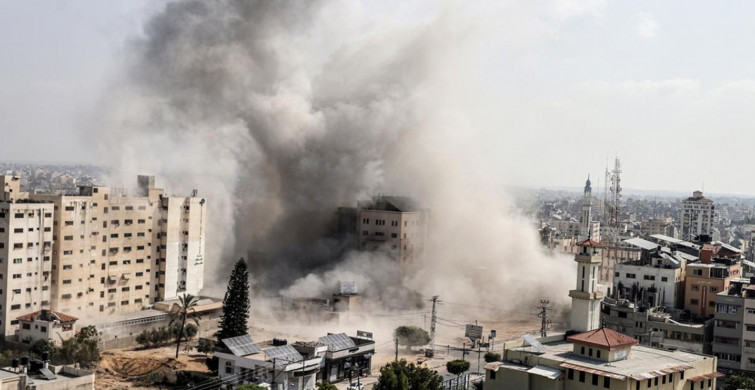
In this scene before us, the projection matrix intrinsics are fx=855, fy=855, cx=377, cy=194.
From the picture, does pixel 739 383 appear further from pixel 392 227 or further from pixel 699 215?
pixel 699 215

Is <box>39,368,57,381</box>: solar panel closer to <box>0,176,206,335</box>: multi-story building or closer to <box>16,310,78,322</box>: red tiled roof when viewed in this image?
<box>16,310,78,322</box>: red tiled roof

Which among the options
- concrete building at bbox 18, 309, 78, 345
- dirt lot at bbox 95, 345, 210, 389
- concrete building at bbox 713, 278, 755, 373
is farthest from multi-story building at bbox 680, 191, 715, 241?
concrete building at bbox 18, 309, 78, 345

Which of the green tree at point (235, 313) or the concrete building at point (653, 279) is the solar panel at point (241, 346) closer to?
the green tree at point (235, 313)

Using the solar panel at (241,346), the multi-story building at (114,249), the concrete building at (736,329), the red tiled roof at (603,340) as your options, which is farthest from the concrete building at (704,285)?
the multi-story building at (114,249)

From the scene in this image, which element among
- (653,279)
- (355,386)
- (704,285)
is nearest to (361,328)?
(355,386)

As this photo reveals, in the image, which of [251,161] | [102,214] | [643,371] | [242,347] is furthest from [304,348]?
[251,161]

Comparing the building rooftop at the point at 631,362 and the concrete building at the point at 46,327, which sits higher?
the building rooftop at the point at 631,362

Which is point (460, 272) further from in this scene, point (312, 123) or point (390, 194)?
point (312, 123)
